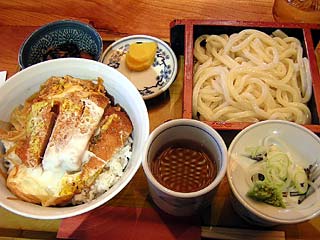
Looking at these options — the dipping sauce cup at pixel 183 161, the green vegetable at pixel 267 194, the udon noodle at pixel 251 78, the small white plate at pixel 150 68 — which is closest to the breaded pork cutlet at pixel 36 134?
the dipping sauce cup at pixel 183 161

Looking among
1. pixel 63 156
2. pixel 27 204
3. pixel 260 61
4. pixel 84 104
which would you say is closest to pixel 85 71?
pixel 84 104

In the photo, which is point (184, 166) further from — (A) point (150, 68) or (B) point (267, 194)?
(A) point (150, 68)

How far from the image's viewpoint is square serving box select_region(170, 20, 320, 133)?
1.44 metres

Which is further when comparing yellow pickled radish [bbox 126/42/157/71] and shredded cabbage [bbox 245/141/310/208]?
yellow pickled radish [bbox 126/42/157/71]

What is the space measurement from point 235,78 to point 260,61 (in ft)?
0.46

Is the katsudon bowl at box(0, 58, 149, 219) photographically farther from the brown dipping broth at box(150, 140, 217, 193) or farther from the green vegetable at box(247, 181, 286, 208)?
the green vegetable at box(247, 181, 286, 208)

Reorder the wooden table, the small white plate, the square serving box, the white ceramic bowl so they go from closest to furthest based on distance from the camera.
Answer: the white ceramic bowl < the square serving box < the small white plate < the wooden table

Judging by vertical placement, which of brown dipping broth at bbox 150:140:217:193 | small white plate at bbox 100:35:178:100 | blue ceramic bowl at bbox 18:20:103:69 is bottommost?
brown dipping broth at bbox 150:140:217:193

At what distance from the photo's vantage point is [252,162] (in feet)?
4.04

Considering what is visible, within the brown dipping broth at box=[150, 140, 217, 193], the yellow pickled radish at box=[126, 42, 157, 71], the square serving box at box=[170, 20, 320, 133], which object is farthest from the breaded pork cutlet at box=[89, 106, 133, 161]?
the yellow pickled radish at box=[126, 42, 157, 71]

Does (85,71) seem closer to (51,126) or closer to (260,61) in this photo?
(51,126)

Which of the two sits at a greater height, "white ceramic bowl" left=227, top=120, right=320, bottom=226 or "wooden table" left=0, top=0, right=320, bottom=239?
"wooden table" left=0, top=0, right=320, bottom=239

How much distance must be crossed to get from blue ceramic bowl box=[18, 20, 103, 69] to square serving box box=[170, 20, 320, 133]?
13.7 inches

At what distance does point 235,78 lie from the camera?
5.07ft
